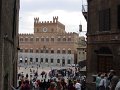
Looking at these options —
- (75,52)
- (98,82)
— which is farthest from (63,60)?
(98,82)

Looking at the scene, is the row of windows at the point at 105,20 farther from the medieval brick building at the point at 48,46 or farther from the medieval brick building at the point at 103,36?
the medieval brick building at the point at 48,46

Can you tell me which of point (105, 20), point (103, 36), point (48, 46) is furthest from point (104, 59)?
point (48, 46)

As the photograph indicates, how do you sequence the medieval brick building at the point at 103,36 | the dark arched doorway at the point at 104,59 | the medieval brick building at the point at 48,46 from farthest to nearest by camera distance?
the medieval brick building at the point at 48,46
the dark arched doorway at the point at 104,59
the medieval brick building at the point at 103,36

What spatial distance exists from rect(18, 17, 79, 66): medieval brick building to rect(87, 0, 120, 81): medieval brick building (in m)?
85.2

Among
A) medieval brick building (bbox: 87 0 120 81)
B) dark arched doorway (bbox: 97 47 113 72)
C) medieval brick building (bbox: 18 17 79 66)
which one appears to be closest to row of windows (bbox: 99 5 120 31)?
medieval brick building (bbox: 87 0 120 81)

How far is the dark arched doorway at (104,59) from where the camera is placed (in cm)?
2488

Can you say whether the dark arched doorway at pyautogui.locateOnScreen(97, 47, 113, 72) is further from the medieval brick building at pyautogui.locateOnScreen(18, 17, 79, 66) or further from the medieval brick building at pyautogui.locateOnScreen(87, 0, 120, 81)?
the medieval brick building at pyautogui.locateOnScreen(18, 17, 79, 66)

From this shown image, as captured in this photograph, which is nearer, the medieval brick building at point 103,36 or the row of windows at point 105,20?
the medieval brick building at point 103,36

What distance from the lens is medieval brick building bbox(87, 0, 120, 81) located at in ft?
79.7

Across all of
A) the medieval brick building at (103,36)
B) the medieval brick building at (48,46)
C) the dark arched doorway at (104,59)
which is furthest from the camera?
the medieval brick building at (48,46)

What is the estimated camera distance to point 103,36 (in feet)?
83.3

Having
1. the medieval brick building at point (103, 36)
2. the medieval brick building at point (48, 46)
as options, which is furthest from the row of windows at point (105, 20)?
the medieval brick building at point (48, 46)

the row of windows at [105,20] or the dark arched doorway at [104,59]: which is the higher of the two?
the row of windows at [105,20]

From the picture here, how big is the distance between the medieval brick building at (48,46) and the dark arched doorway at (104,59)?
86113mm
